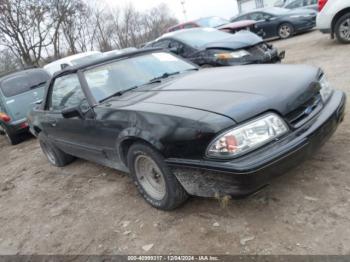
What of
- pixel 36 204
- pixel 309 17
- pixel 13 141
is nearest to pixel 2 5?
pixel 13 141

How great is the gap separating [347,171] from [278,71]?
1.10 meters

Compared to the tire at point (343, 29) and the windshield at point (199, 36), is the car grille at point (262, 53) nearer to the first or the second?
the windshield at point (199, 36)

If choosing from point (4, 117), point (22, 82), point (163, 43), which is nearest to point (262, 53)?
point (163, 43)

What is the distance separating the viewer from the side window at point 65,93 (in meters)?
3.83

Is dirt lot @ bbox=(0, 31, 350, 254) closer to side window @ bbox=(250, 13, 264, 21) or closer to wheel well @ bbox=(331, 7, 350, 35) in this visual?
wheel well @ bbox=(331, 7, 350, 35)

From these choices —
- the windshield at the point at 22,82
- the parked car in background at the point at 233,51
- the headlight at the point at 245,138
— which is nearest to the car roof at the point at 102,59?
the parked car in background at the point at 233,51

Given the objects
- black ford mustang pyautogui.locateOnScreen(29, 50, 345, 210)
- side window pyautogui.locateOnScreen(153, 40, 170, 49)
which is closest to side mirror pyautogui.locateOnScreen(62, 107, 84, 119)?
black ford mustang pyautogui.locateOnScreen(29, 50, 345, 210)

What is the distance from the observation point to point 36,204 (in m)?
4.25

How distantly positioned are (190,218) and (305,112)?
1.34 meters

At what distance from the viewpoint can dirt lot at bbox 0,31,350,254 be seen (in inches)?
99.2

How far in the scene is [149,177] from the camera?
3250 millimetres

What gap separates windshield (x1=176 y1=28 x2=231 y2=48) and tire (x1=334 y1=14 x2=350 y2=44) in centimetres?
275

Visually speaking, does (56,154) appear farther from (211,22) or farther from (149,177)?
(211,22)

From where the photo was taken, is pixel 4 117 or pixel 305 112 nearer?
pixel 305 112
